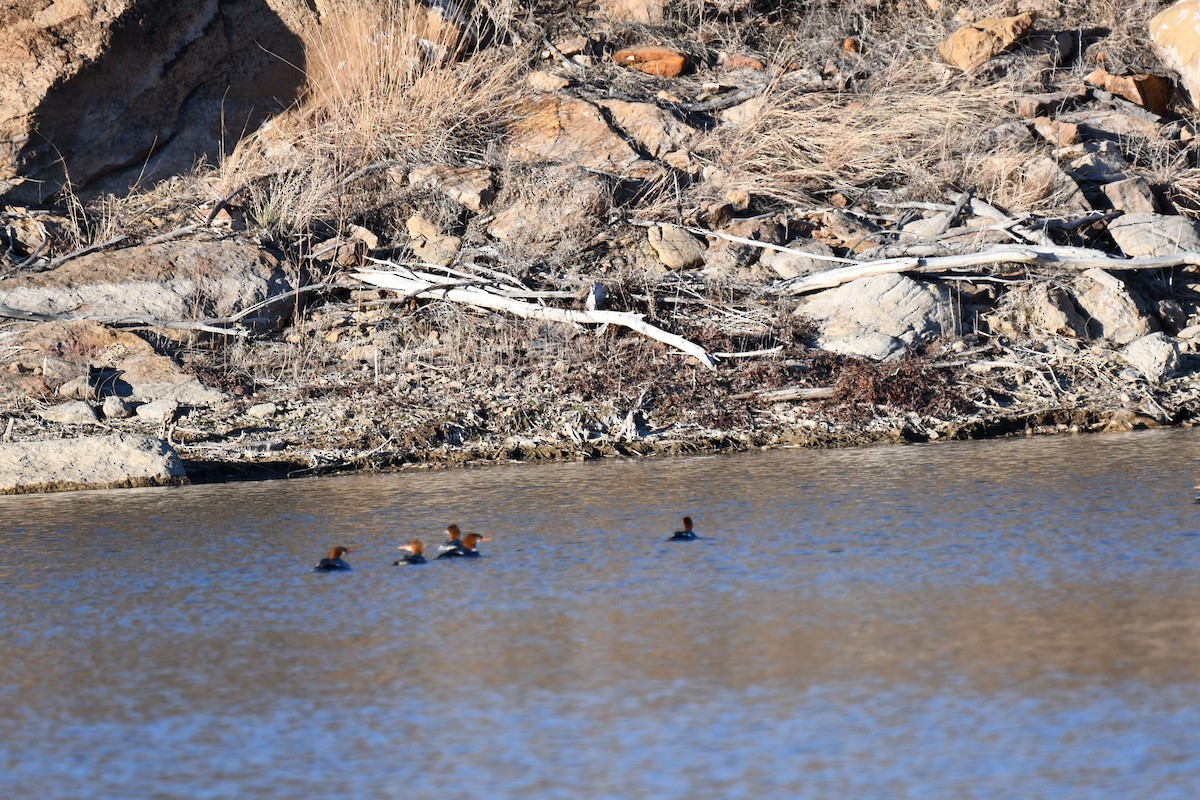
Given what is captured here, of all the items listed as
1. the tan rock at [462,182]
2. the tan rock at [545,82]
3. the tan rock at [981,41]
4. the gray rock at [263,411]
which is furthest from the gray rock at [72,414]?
the tan rock at [981,41]

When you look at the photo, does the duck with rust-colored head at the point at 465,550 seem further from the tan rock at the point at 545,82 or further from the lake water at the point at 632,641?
the tan rock at the point at 545,82

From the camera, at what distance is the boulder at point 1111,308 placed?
1234 cm

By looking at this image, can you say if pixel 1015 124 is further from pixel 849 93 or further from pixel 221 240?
pixel 221 240

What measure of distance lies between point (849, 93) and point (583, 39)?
3.06m

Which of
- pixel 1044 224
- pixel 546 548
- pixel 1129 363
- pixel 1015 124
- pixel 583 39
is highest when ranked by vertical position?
pixel 583 39

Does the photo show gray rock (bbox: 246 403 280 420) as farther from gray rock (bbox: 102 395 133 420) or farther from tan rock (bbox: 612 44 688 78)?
tan rock (bbox: 612 44 688 78)

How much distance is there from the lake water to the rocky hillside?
1.80 m

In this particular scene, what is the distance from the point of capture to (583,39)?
1677 centimetres

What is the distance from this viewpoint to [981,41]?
16.2 m

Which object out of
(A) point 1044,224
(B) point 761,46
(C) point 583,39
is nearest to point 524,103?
(C) point 583,39

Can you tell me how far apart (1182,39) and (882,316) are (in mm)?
6671

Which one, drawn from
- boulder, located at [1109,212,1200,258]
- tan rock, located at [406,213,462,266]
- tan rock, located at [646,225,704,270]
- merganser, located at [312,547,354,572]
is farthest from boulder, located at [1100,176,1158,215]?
merganser, located at [312,547,354,572]

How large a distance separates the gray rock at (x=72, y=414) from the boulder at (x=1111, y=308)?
8114 millimetres

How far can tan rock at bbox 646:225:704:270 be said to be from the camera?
1333 centimetres
